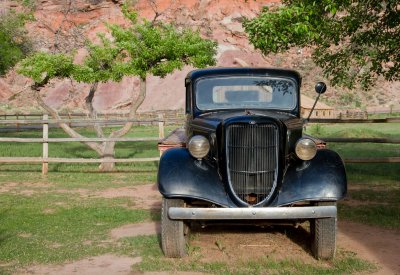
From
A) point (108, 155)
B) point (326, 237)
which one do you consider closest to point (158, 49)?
point (108, 155)

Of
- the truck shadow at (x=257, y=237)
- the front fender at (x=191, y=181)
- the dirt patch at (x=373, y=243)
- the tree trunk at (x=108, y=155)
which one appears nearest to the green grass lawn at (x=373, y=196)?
the dirt patch at (x=373, y=243)

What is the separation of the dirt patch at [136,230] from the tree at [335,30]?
3.55 metres

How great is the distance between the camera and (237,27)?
68.1 meters

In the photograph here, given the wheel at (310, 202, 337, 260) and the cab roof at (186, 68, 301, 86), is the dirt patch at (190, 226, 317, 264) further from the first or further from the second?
the cab roof at (186, 68, 301, 86)

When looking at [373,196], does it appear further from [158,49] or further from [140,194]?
[158,49]

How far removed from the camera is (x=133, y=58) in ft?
47.8

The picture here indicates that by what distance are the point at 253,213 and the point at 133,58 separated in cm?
1015

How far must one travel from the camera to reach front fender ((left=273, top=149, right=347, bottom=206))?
5.43 m

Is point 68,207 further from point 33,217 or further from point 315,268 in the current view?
point 315,268

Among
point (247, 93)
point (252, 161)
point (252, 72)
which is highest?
point (252, 72)

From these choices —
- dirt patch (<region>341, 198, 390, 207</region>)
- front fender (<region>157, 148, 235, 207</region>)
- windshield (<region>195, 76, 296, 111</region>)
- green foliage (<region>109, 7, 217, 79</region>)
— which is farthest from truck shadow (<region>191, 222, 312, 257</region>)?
green foliage (<region>109, 7, 217, 79</region>)

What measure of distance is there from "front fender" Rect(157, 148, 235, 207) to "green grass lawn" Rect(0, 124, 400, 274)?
2.31ft

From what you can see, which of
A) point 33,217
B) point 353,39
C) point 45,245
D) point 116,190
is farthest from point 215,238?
point 353,39

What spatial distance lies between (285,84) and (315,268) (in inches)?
97.3
